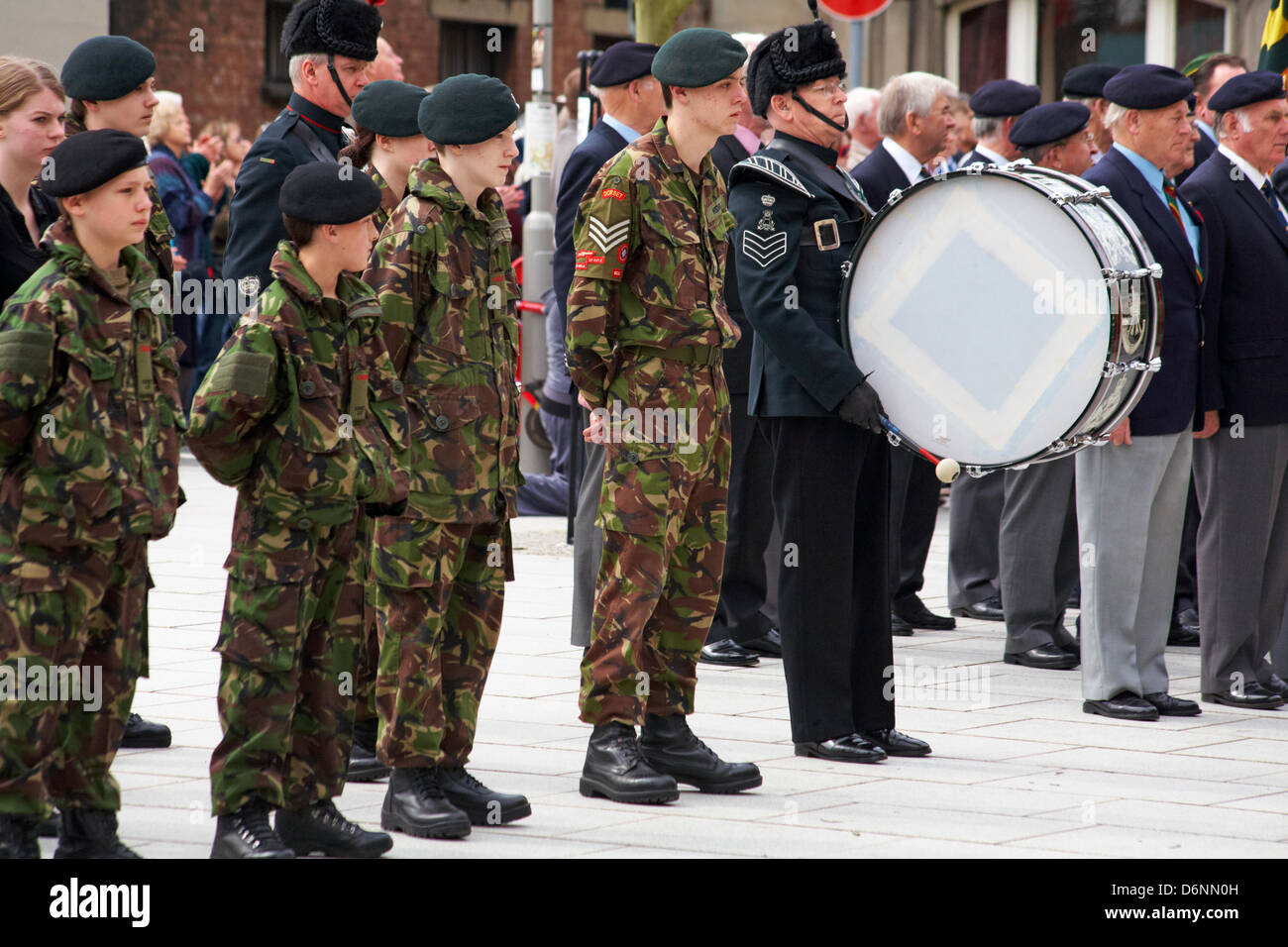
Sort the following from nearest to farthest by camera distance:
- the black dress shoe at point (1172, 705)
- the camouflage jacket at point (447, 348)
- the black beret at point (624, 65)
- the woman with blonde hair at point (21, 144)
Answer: the camouflage jacket at point (447, 348) → the woman with blonde hair at point (21, 144) → the black dress shoe at point (1172, 705) → the black beret at point (624, 65)

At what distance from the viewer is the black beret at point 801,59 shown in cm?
649

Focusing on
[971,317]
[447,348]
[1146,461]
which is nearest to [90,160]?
[447,348]

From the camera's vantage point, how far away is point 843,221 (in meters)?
6.62

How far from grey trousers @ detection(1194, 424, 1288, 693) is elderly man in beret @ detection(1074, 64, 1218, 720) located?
20 centimetres

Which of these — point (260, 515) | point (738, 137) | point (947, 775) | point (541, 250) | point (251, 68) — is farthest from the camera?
point (251, 68)

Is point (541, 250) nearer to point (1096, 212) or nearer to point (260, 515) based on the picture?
point (1096, 212)

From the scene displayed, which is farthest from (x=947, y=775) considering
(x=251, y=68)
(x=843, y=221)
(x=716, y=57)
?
(x=251, y=68)

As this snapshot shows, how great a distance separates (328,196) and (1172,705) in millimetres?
4082

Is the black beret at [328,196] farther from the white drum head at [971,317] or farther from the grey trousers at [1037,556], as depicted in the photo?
the grey trousers at [1037,556]

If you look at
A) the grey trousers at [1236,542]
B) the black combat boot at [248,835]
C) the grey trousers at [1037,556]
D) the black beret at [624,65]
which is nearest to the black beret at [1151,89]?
the grey trousers at [1236,542]

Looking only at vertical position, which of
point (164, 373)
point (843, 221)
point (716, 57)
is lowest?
point (164, 373)

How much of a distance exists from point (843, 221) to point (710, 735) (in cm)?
190

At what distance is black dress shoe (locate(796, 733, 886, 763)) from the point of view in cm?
657

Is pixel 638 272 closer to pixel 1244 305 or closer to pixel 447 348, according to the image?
pixel 447 348
